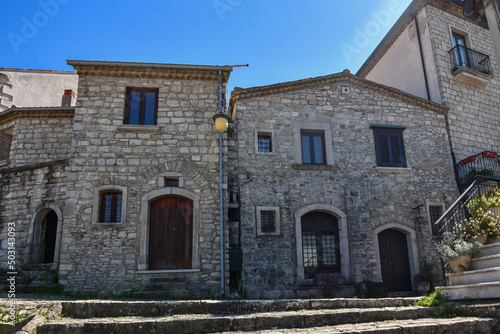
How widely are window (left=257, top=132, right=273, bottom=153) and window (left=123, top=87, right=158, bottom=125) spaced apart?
9.76 feet

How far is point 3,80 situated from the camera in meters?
14.8

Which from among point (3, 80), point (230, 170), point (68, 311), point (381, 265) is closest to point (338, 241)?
point (381, 265)

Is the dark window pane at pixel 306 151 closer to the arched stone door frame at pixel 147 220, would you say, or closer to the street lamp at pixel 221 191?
the street lamp at pixel 221 191

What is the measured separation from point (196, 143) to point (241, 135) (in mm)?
1416

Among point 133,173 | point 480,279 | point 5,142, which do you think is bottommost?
point 480,279

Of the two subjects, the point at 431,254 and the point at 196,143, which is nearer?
the point at 196,143

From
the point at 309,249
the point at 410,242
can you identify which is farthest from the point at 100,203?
the point at 410,242

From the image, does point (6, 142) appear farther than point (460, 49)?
No

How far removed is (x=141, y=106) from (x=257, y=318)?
272 inches

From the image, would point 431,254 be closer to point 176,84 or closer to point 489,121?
point 489,121

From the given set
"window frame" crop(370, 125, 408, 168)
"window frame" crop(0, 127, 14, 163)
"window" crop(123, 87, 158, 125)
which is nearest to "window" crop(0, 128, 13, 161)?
"window frame" crop(0, 127, 14, 163)

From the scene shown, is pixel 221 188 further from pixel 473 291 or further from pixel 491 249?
pixel 491 249

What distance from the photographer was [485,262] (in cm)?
646

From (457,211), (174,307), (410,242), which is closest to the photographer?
(174,307)
